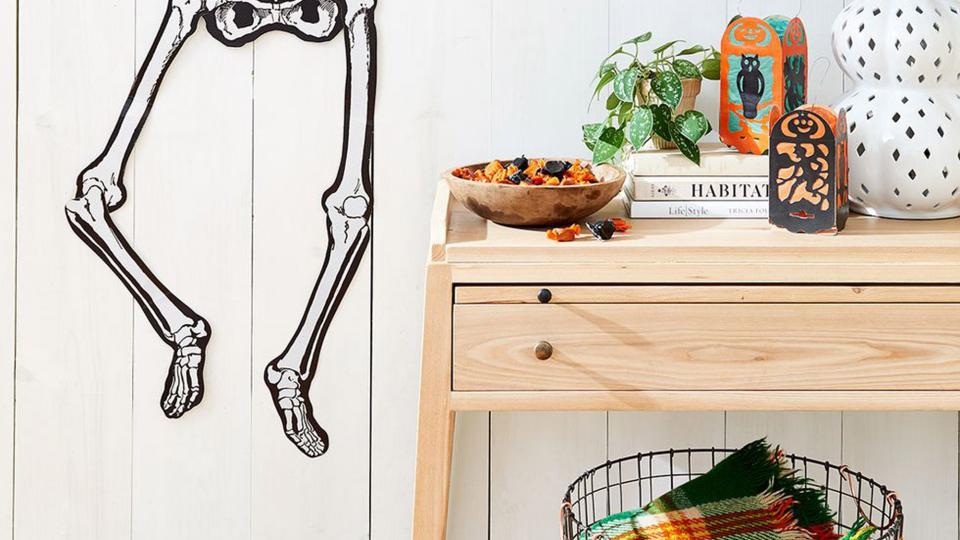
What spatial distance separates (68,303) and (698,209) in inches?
38.8

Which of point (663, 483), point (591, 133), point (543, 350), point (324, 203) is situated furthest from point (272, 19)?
point (663, 483)

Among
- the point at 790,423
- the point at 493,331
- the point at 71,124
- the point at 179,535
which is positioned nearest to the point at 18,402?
the point at 179,535

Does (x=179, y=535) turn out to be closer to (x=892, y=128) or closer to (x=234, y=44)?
(x=234, y=44)

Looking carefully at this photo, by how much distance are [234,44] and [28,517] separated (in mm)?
828

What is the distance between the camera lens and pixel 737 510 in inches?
58.8

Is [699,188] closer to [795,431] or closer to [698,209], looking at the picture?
[698,209]

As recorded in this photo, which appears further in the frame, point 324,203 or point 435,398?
point 324,203

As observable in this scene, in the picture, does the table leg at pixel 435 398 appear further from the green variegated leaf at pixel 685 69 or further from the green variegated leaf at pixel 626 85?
the green variegated leaf at pixel 685 69

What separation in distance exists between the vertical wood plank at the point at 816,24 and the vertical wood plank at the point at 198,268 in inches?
30.5

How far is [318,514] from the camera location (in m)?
1.79

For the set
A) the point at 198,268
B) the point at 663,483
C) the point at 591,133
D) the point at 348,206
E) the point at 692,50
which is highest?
the point at 692,50

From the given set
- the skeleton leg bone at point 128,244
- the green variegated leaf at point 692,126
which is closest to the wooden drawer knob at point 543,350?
the green variegated leaf at point 692,126

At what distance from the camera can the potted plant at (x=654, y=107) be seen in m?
1.41

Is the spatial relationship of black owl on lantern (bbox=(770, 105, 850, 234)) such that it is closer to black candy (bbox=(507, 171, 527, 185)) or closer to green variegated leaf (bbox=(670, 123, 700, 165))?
green variegated leaf (bbox=(670, 123, 700, 165))
